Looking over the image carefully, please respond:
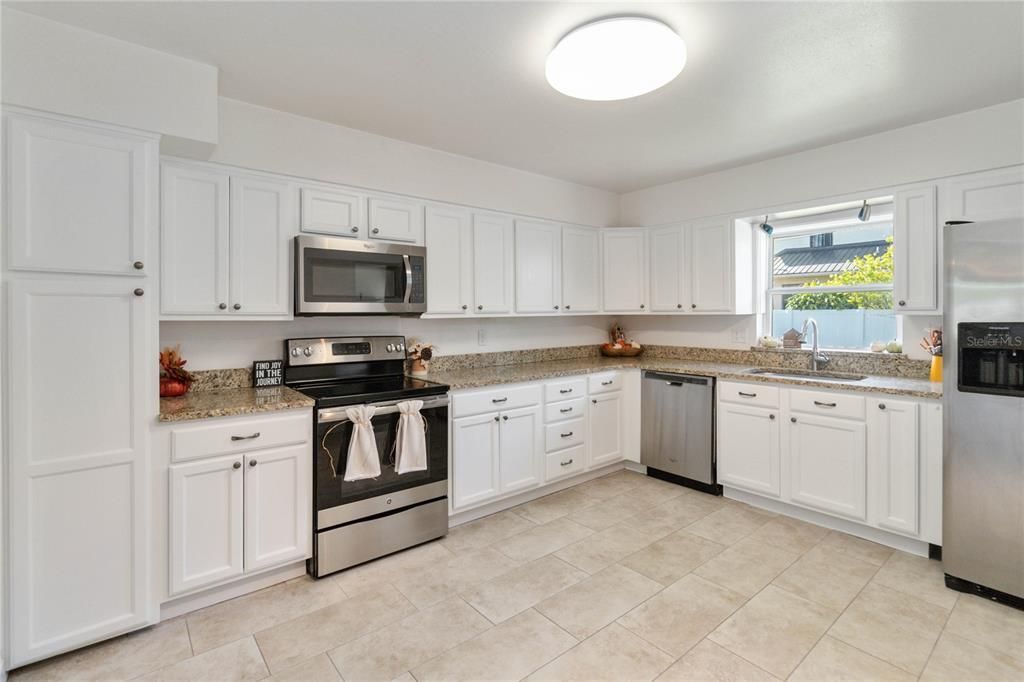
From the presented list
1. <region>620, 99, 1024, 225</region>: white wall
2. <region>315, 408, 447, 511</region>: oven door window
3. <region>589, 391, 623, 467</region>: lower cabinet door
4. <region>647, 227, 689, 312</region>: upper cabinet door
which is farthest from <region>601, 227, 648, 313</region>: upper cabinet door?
<region>315, 408, 447, 511</region>: oven door window

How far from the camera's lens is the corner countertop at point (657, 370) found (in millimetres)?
2824

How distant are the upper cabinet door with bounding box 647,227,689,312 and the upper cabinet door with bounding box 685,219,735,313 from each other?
0.09 metres

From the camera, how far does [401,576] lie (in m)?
2.56

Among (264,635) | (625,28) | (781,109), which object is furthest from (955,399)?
Result: (264,635)

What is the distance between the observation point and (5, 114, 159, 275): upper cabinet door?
1841 mm

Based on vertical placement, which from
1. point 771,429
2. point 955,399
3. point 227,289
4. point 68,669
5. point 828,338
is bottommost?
point 68,669

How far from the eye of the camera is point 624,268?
4.52 metres

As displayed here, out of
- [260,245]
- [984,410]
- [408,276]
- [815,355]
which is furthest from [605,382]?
[260,245]

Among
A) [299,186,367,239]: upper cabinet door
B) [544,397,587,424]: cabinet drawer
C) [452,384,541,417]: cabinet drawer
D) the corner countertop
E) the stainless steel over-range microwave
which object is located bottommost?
[544,397,587,424]: cabinet drawer

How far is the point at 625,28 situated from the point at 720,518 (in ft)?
9.47

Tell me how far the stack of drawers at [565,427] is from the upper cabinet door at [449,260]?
906 millimetres

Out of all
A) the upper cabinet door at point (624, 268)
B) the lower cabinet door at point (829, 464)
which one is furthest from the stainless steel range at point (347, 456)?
the lower cabinet door at point (829, 464)

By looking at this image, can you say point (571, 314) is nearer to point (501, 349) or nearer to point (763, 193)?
point (501, 349)

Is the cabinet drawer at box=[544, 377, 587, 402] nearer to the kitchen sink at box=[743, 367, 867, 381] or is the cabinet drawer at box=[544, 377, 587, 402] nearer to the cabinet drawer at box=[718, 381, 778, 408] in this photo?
the cabinet drawer at box=[718, 381, 778, 408]
